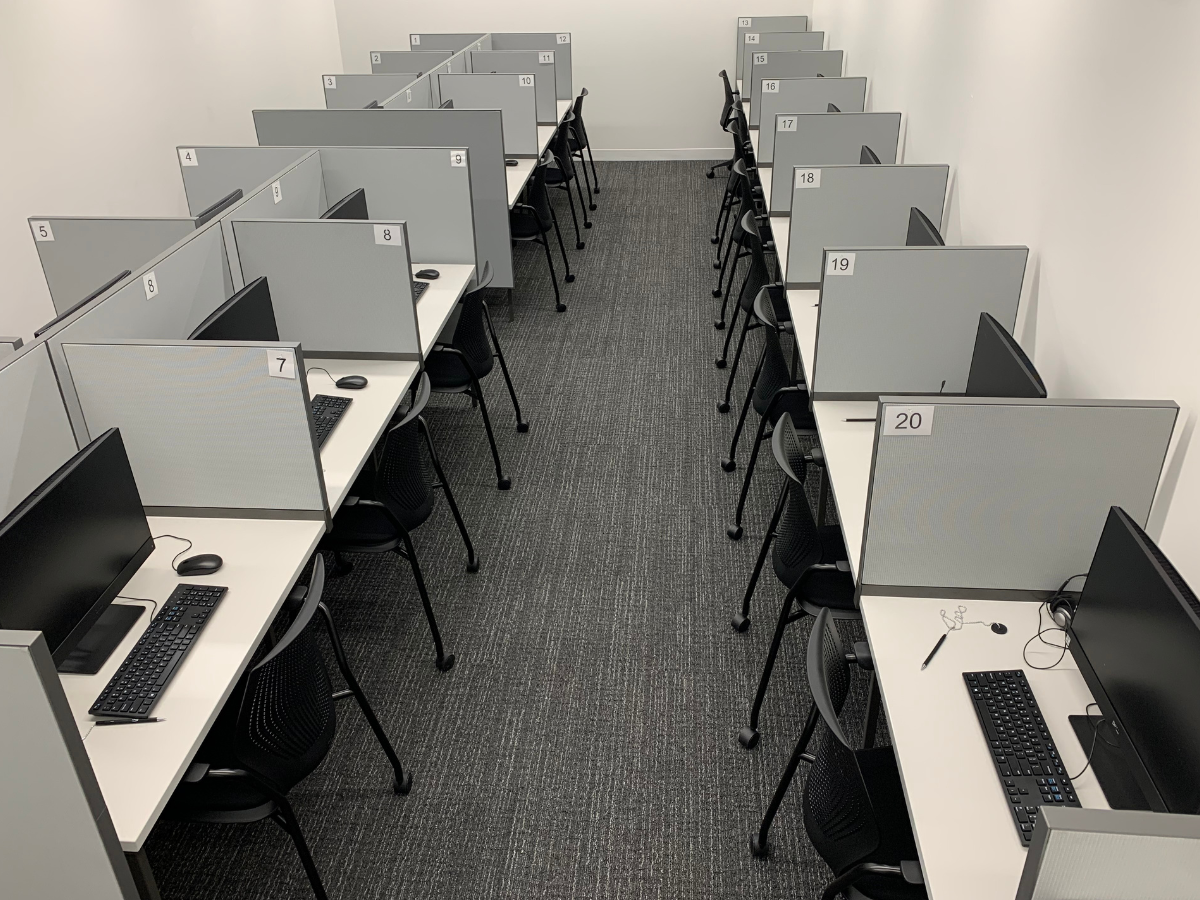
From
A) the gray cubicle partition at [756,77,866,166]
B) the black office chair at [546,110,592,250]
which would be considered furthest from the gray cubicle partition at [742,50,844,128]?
the black office chair at [546,110,592,250]

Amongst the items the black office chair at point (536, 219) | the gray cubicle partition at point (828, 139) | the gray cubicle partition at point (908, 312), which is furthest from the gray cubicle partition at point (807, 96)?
the gray cubicle partition at point (908, 312)

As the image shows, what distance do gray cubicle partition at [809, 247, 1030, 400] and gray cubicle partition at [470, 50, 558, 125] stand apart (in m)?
4.24

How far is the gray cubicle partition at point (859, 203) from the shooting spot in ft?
11.2

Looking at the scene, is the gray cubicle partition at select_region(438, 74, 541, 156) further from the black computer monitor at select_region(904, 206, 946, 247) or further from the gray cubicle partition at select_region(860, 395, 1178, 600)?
the gray cubicle partition at select_region(860, 395, 1178, 600)

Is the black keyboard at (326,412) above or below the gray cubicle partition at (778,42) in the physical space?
below

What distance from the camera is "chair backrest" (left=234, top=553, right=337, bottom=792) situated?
1768 millimetres

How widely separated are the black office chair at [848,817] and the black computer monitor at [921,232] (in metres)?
1.49

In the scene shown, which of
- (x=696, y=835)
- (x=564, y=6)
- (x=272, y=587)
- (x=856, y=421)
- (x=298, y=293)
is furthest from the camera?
(x=564, y=6)

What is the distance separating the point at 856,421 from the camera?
8.98 feet

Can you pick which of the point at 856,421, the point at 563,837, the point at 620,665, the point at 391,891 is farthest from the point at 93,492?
the point at 856,421

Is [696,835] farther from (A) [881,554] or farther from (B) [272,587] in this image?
(B) [272,587]

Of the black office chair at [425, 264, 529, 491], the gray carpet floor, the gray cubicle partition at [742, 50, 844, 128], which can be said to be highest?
the gray cubicle partition at [742, 50, 844, 128]

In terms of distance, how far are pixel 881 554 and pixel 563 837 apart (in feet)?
3.37

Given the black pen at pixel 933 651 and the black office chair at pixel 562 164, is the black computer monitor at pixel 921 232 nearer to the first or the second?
the black pen at pixel 933 651
